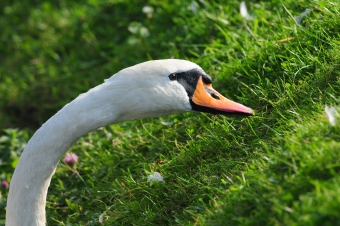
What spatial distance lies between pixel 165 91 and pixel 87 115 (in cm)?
53

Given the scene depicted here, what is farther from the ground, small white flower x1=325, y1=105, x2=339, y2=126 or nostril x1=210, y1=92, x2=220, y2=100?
small white flower x1=325, y1=105, x2=339, y2=126

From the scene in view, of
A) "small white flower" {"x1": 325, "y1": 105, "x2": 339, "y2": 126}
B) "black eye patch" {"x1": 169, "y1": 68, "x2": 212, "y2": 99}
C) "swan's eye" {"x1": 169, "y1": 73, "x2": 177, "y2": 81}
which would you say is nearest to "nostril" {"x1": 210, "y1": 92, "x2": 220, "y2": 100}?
"black eye patch" {"x1": 169, "y1": 68, "x2": 212, "y2": 99}

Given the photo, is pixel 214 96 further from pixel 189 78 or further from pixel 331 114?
pixel 331 114

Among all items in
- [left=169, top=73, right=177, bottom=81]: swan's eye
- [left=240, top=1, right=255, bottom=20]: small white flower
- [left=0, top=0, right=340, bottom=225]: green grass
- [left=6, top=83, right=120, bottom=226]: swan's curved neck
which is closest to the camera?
[left=0, top=0, right=340, bottom=225]: green grass

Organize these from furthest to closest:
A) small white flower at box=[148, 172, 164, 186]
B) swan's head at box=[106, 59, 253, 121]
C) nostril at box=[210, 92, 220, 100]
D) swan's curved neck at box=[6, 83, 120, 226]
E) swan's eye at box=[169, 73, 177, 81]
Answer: small white flower at box=[148, 172, 164, 186]
nostril at box=[210, 92, 220, 100]
swan's eye at box=[169, 73, 177, 81]
swan's head at box=[106, 59, 253, 121]
swan's curved neck at box=[6, 83, 120, 226]

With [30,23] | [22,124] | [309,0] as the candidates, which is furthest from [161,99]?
[30,23]

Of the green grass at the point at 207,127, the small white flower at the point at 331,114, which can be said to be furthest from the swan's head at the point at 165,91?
the small white flower at the point at 331,114

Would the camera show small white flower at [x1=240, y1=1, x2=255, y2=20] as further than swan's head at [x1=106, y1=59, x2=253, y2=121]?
Yes

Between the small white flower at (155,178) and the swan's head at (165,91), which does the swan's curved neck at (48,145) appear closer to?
the swan's head at (165,91)

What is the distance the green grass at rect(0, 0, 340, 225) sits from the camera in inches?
137

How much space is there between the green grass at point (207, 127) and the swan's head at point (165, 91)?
344 mm

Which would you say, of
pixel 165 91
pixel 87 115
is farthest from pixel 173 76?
pixel 87 115

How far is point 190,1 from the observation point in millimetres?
6293

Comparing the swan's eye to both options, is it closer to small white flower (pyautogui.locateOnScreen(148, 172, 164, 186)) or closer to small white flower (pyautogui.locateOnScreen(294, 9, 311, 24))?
small white flower (pyautogui.locateOnScreen(148, 172, 164, 186))
